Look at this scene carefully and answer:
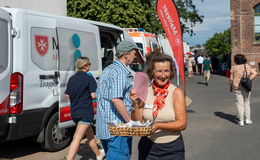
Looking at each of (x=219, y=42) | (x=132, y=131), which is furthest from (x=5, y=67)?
(x=219, y=42)

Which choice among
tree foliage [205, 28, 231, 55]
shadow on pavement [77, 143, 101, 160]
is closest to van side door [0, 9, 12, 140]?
shadow on pavement [77, 143, 101, 160]

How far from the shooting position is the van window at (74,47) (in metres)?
6.51

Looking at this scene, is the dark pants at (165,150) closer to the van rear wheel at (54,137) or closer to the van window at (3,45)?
the van window at (3,45)

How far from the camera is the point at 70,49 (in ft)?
21.9

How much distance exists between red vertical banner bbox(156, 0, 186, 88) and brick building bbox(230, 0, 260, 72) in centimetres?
1964

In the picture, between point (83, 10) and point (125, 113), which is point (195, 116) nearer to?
point (125, 113)

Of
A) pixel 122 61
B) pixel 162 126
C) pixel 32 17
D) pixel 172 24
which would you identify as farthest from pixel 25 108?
pixel 172 24

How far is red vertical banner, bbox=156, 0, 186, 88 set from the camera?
9891 mm

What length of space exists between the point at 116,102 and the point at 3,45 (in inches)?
96.3

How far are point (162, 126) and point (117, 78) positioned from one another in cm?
103

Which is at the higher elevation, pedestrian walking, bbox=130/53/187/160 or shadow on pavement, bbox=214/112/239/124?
pedestrian walking, bbox=130/53/187/160

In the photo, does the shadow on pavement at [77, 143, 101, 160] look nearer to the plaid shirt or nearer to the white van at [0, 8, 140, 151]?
the white van at [0, 8, 140, 151]

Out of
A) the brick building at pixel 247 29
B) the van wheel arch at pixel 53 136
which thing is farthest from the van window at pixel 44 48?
the brick building at pixel 247 29

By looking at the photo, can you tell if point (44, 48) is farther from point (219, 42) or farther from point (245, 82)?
point (219, 42)
